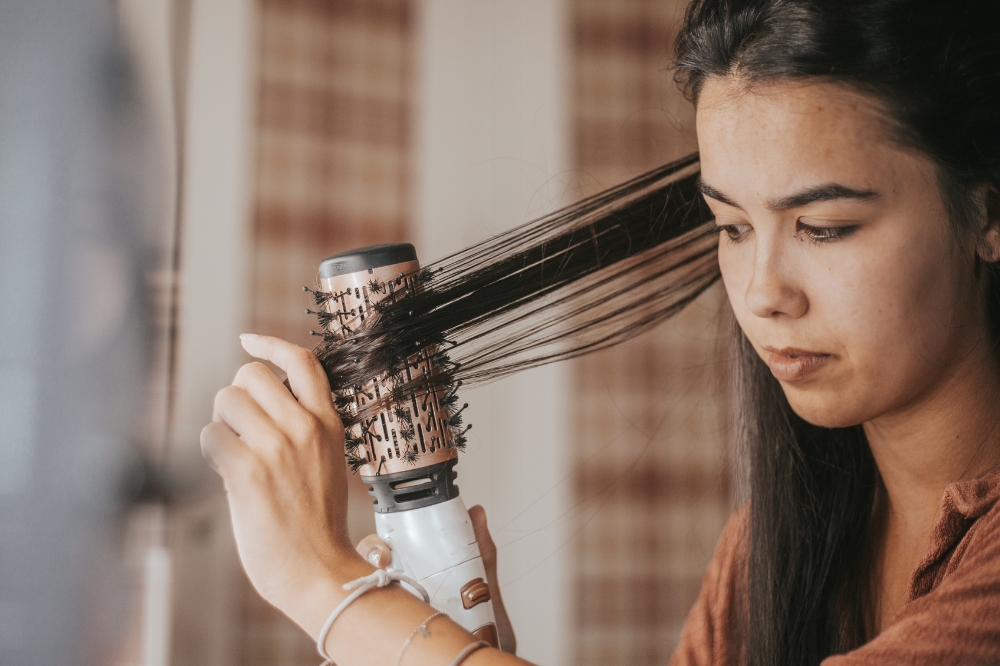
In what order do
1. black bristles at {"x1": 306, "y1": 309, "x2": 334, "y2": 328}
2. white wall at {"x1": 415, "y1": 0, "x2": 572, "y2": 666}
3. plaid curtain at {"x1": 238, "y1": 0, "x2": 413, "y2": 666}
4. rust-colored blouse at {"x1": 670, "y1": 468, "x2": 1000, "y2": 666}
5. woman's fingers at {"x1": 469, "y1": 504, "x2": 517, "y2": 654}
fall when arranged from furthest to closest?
white wall at {"x1": 415, "y1": 0, "x2": 572, "y2": 666}
plaid curtain at {"x1": 238, "y1": 0, "x2": 413, "y2": 666}
woman's fingers at {"x1": 469, "y1": 504, "x2": 517, "y2": 654}
black bristles at {"x1": 306, "y1": 309, "x2": 334, "y2": 328}
rust-colored blouse at {"x1": 670, "y1": 468, "x2": 1000, "y2": 666}

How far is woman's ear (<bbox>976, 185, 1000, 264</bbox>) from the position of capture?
686 millimetres

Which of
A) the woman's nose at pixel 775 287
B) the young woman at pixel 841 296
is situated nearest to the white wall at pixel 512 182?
the young woman at pixel 841 296

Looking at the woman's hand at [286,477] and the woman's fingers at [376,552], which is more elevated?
the woman's hand at [286,477]

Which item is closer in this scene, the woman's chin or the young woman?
the young woman

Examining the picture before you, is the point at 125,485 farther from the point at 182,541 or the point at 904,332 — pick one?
the point at 182,541

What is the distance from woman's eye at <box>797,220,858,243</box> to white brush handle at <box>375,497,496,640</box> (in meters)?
0.39

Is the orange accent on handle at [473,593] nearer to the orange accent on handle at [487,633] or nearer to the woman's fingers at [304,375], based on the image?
the orange accent on handle at [487,633]

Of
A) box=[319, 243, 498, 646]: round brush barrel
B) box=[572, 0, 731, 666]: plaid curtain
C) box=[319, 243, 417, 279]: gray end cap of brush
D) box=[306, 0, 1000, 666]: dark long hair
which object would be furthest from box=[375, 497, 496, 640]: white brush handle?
box=[572, 0, 731, 666]: plaid curtain

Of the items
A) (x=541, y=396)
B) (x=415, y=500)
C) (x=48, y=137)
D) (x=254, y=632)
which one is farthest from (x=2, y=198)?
(x=541, y=396)

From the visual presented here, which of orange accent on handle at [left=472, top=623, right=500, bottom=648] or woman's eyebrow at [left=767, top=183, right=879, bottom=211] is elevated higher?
woman's eyebrow at [left=767, top=183, right=879, bottom=211]

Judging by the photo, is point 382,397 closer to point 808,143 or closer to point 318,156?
→ point 808,143

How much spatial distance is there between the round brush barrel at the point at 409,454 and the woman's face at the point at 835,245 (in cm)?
30

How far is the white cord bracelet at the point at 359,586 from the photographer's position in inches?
22.9

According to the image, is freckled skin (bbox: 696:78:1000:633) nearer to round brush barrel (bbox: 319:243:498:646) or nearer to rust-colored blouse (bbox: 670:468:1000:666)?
rust-colored blouse (bbox: 670:468:1000:666)
